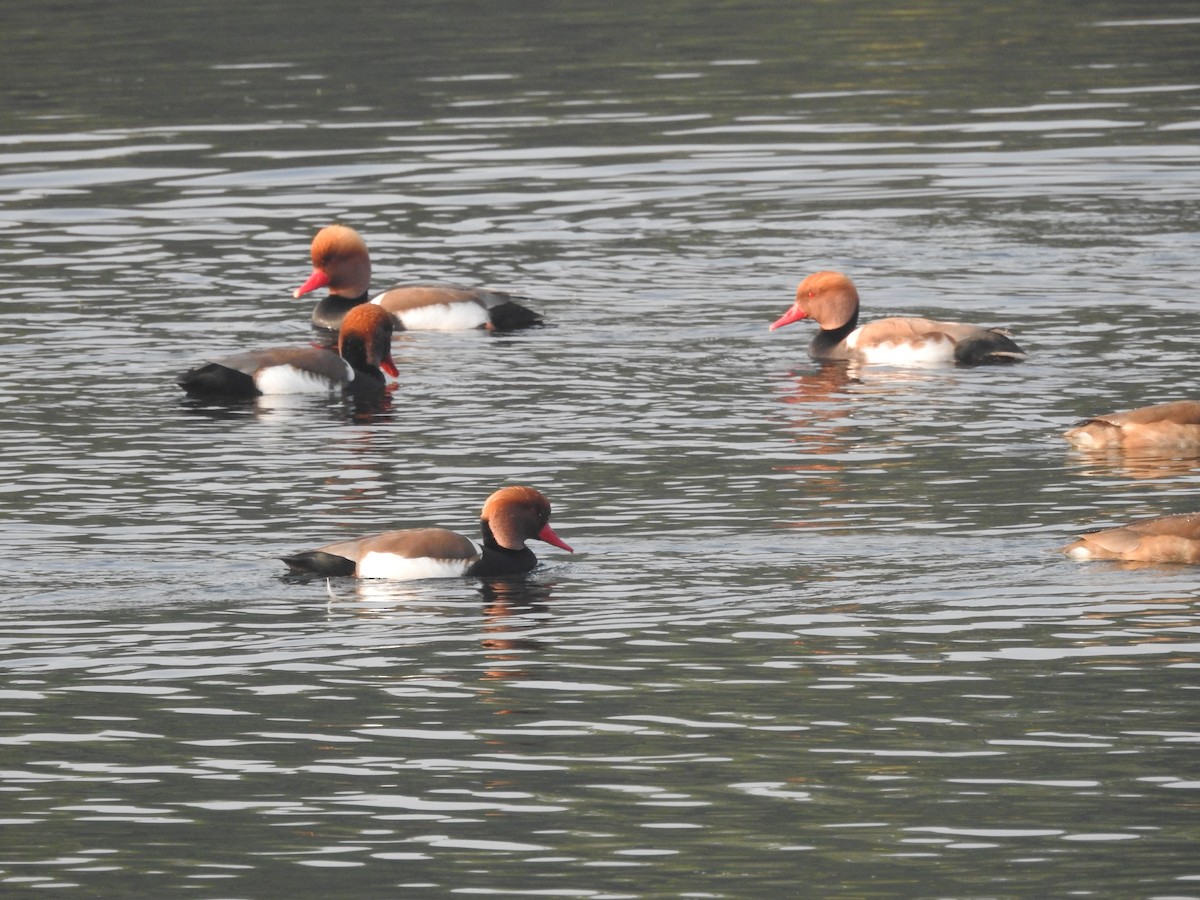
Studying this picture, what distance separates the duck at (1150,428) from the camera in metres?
16.4

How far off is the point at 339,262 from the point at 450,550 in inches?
387

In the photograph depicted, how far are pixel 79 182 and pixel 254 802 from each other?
70.4 feet

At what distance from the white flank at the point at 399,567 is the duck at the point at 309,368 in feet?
20.7

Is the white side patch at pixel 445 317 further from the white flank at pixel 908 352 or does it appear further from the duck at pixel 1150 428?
the duck at pixel 1150 428

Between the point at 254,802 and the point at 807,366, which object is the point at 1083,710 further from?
the point at 807,366

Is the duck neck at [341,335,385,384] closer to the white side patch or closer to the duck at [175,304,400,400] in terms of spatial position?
the duck at [175,304,400,400]

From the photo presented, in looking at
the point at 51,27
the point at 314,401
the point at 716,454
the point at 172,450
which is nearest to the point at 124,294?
the point at 314,401

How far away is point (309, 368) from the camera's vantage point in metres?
19.8

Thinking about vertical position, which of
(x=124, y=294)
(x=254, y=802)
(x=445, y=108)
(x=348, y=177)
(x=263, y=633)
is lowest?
(x=254, y=802)

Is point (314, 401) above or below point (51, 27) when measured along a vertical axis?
below

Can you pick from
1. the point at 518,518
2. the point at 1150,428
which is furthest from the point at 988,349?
the point at 518,518

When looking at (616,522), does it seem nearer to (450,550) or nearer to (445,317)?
(450,550)

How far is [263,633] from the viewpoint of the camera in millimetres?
12461

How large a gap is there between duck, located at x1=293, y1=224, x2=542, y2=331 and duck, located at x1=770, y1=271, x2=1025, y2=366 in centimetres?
241
